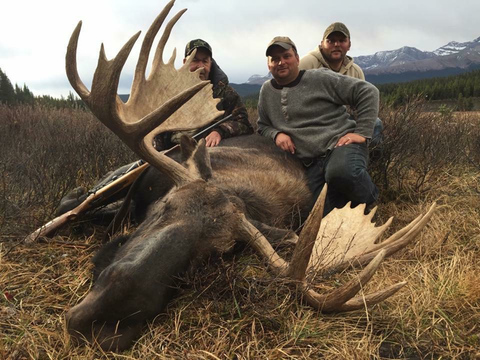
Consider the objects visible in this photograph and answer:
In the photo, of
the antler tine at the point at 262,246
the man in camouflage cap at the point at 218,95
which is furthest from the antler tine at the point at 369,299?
the man in camouflage cap at the point at 218,95

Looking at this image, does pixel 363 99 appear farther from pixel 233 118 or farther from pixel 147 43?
pixel 147 43

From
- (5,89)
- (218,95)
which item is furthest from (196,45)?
(5,89)

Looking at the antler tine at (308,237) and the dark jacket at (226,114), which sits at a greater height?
the dark jacket at (226,114)

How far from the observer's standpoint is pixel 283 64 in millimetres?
3744

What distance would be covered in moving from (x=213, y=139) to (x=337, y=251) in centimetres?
198

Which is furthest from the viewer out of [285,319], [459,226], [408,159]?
[408,159]

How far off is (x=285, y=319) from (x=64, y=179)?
3130 millimetres

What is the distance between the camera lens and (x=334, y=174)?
11.0 feet

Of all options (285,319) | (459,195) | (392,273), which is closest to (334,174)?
(392,273)

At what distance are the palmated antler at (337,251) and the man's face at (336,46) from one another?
3.16m

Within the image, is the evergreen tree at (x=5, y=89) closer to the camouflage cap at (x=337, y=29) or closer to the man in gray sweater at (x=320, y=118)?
the camouflage cap at (x=337, y=29)

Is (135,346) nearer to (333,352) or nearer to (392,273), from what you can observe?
(333,352)

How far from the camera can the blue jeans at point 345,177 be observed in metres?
3.35

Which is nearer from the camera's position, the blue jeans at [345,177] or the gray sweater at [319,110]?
the blue jeans at [345,177]
